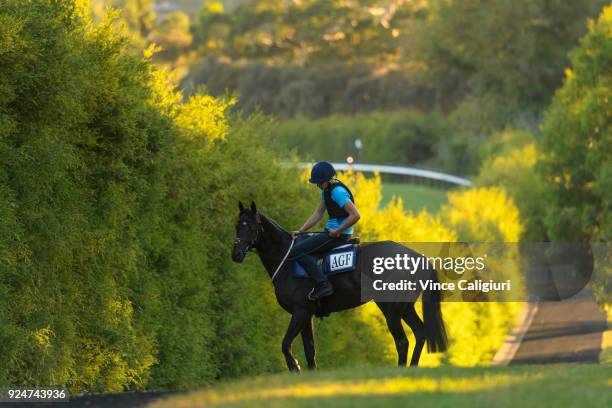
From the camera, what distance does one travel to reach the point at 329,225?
2098 cm

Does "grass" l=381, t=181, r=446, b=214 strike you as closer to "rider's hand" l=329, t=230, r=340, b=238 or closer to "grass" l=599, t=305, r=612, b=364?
"grass" l=599, t=305, r=612, b=364

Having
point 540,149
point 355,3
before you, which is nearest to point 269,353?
point 540,149

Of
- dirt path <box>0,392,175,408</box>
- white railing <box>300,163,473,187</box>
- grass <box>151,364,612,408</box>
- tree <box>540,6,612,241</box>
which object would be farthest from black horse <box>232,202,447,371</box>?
white railing <box>300,163,473,187</box>

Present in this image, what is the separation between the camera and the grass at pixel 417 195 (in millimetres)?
89062

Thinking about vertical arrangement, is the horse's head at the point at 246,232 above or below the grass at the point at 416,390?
above

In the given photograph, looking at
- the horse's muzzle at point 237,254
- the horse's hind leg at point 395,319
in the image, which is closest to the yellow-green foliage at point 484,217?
the horse's hind leg at point 395,319

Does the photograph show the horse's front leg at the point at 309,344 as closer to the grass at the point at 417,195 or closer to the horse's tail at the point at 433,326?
the horse's tail at the point at 433,326

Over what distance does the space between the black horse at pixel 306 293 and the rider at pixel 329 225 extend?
21 cm

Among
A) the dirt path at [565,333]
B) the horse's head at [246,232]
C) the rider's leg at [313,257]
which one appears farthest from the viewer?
the dirt path at [565,333]

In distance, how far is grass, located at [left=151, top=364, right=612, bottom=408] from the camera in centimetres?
1262

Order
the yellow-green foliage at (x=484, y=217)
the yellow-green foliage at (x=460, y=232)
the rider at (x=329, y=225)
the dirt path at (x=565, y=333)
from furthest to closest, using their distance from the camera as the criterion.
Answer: the yellow-green foliage at (x=484, y=217) → the dirt path at (x=565, y=333) → the yellow-green foliage at (x=460, y=232) → the rider at (x=329, y=225)

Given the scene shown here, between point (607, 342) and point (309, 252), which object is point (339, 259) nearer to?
point (309, 252)

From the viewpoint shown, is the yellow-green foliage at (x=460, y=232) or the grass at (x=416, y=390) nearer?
the grass at (x=416, y=390)

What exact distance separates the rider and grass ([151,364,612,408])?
3.68m
